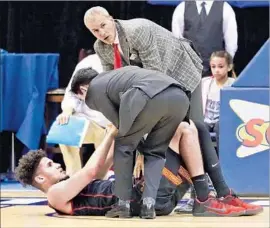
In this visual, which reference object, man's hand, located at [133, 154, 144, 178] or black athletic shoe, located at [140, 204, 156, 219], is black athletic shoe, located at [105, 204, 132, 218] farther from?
man's hand, located at [133, 154, 144, 178]

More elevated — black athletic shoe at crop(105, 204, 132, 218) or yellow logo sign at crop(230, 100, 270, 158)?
yellow logo sign at crop(230, 100, 270, 158)

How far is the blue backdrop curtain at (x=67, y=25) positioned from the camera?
7.63 m

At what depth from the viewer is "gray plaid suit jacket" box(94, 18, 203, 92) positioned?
14.0ft

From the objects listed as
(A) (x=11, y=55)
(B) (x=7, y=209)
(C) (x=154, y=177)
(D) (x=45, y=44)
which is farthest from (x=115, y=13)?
(C) (x=154, y=177)

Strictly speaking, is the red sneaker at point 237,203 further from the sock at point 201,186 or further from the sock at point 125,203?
the sock at point 125,203

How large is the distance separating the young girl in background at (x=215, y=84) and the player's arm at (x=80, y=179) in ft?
6.42

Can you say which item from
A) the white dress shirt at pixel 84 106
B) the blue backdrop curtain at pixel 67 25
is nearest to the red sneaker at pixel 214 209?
the white dress shirt at pixel 84 106

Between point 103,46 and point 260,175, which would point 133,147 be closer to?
point 103,46

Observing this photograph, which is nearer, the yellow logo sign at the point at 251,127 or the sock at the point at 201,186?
the sock at the point at 201,186

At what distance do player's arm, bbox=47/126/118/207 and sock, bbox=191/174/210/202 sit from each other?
46cm

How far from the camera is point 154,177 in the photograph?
13.6ft

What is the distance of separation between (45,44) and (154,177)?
3998 millimetres

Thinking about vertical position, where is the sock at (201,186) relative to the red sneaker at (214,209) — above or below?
above

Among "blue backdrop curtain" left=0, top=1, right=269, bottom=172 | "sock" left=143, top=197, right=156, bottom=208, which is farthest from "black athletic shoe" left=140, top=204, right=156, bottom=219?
"blue backdrop curtain" left=0, top=1, right=269, bottom=172
